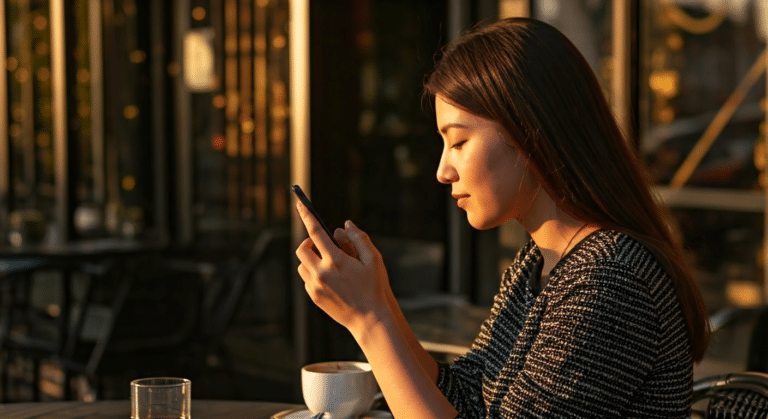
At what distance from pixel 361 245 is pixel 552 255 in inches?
12.6

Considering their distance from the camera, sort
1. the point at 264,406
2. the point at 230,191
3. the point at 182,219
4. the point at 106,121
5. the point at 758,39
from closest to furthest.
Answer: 1. the point at 264,406
2. the point at 758,39
3. the point at 230,191
4. the point at 182,219
5. the point at 106,121

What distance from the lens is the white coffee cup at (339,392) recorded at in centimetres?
145

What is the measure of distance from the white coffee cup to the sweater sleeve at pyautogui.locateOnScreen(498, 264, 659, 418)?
25cm

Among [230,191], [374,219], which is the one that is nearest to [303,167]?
[374,219]

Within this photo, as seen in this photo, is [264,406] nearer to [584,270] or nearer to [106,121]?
[584,270]

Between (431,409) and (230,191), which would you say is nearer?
(431,409)

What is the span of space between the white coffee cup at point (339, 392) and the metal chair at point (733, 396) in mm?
592

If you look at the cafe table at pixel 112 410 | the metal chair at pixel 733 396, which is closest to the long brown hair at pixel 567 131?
the metal chair at pixel 733 396

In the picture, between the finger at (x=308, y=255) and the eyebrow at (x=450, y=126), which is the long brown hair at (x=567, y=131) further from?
the finger at (x=308, y=255)

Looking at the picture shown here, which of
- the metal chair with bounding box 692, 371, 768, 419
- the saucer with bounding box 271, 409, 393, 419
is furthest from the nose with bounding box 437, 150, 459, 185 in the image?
the metal chair with bounding box 692, 371, 768, 419

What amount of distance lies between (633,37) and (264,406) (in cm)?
285

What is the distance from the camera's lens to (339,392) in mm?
1454

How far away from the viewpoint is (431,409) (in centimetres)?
136

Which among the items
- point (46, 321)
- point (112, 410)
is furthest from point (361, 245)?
point (46, 321)
